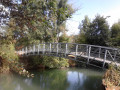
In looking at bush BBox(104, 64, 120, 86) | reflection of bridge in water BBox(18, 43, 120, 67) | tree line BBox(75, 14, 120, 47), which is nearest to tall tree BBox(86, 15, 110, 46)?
tree line BBox(75, 14, 120, 47)

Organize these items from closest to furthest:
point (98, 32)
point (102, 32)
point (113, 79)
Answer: point (113, 79), point (102, 32), point (98, 32)

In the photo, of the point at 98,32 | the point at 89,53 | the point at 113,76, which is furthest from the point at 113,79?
the point at 98,32

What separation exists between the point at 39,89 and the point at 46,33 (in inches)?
354

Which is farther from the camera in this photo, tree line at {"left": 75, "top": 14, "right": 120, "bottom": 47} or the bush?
tree line at {"left": 75, "top": 14, "right": 120, "bottom": 47}

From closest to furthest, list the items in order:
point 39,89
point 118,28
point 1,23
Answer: point 1,23, point 39,89, point 118,28

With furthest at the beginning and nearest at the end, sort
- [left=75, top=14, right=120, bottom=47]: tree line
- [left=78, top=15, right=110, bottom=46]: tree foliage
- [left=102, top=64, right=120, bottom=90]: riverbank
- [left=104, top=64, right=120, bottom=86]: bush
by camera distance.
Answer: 1. [left=78, top=15, right=110, bottom=46]: tree foliage
2. [left=75, top=14, right=120, bottom=47]: tree line
3. [left=104, top=64, right=120, bottom=86]: bush
4. [left=102, top=64, right=120, bottom=90]: riverbank

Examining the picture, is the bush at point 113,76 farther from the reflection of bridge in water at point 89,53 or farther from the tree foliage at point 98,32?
the tree foliage at point 98,32

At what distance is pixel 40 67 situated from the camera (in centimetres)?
1278

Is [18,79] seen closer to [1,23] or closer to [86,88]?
[86,88]

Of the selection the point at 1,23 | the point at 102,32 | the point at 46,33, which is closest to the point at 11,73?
the point at 46,33

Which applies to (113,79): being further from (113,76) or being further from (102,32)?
(102,32)

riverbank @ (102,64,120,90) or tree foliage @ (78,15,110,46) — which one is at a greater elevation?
tree foliage @ (78,15,110,46)

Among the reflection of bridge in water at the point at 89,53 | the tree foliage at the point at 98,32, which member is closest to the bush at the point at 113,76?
the reflection of bridge in water at the point at 89,53

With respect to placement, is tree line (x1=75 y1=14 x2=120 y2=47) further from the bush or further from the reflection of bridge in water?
the bush
